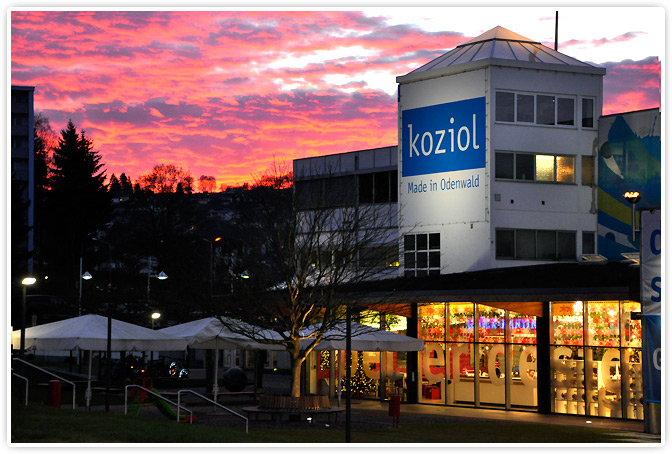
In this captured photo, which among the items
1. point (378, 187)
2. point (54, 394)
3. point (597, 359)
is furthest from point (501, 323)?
point (378, 187)

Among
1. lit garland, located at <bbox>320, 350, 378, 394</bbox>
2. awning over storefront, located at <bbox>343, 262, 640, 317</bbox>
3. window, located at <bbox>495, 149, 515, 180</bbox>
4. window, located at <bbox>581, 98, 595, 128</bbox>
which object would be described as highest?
window, located at <bbox>581, 98, 595, 128</bbox>

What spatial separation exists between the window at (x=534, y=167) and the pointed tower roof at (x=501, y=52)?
3855mm

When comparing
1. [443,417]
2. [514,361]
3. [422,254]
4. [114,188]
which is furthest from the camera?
[114,188]

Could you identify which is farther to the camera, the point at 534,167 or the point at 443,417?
the point at 534,167

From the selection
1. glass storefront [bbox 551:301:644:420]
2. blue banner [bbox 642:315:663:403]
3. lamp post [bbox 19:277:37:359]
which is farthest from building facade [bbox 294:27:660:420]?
lamp post [bbox 19:277:37:359]

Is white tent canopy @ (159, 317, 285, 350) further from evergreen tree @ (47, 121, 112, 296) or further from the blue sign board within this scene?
evergreen tree @ (47, 121, 112, 296)

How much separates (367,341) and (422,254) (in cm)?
1083

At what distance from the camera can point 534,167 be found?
42.8 metres

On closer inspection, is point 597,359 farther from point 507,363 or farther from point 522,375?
point 507,363

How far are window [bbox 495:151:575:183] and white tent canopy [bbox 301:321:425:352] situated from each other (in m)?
10.1

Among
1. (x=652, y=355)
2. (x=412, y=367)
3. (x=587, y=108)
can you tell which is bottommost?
(x=412, y=367)

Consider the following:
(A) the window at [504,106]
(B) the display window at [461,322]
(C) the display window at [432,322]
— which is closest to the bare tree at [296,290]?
(C) the display window at [432,322]

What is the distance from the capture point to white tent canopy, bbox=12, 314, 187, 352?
3189 centimetres

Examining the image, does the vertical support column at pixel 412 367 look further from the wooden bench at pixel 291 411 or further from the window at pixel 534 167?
the wooden bench at pixel 291 411
